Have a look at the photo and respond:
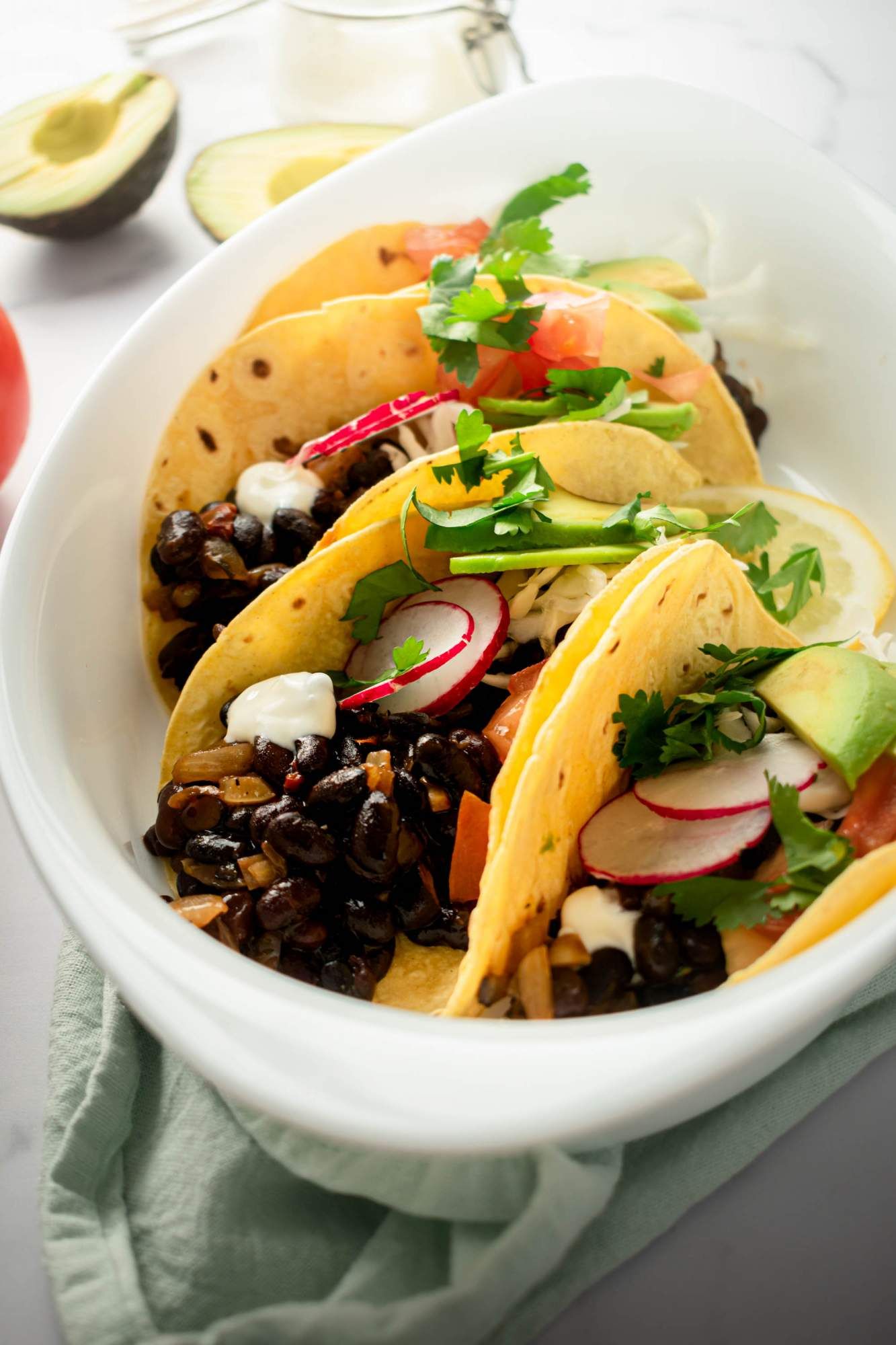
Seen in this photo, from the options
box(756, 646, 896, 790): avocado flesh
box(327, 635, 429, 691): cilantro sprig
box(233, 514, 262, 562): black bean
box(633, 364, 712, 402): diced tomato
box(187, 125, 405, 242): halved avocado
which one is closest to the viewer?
box(756, 646, 896, 790): avocado flesh

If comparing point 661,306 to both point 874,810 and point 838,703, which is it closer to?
point 838,703

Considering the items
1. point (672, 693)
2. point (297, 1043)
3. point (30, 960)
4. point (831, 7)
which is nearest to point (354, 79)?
point (831, 7)

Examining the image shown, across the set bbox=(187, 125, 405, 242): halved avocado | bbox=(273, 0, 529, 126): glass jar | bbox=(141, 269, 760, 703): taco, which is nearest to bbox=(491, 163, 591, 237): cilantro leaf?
bbox=(141, 269, 760, 703): taco

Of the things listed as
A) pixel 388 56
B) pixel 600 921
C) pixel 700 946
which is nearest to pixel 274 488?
pixel 600 921

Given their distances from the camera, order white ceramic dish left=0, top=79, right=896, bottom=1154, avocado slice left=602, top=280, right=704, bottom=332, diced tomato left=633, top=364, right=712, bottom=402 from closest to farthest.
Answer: white ceramic dish left=0, top=79, right=896, bottom=1154, diced tomato left=633, top=364, right=712, bottom=402, avocado slice left=602, top=280, right=704, bottom=332

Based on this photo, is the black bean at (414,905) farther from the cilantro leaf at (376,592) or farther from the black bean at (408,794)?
the cilantro leaf at (376,592)

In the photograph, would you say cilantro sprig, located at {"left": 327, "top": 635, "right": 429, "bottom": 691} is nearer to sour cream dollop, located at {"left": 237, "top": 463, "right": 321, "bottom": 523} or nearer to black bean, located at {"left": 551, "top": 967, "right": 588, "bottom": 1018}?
sour cream dollop, located at {"left": 237, "top": 463, "right": 321, "bottom": 523}
